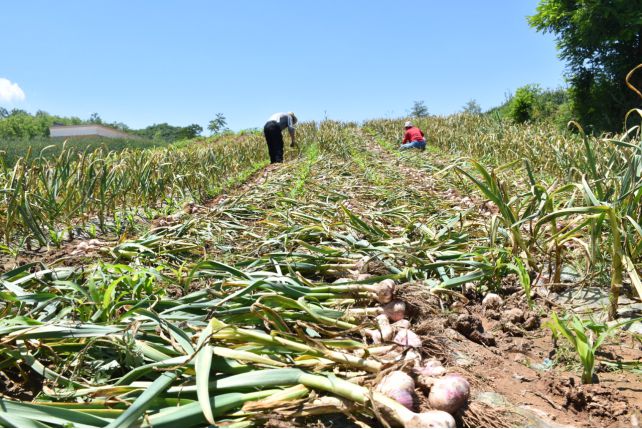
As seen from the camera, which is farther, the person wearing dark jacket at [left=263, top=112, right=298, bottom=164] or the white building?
the white building

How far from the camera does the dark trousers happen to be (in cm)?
871

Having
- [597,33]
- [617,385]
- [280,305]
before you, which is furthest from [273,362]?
[597,33]

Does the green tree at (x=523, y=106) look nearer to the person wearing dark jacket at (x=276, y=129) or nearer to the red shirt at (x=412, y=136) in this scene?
the red shirt at (x=412, y=136)

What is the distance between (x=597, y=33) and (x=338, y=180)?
37.5 ft

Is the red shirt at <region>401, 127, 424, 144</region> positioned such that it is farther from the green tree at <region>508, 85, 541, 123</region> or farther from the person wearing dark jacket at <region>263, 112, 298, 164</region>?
the green tree at <region>508, 85, 541, 123</region>

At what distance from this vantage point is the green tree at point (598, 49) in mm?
11859

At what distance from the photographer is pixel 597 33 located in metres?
12.4

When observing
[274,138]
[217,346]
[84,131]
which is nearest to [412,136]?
[274,138]

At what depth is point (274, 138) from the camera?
29.2 ft

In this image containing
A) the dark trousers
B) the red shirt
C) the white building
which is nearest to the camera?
the dark trousers

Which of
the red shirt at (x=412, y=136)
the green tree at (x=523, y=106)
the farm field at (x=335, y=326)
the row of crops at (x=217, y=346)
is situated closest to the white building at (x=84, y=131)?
the green tree at (x=523, y=106)

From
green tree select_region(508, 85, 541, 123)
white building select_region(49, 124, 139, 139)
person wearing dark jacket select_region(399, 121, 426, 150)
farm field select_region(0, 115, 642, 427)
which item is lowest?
farm field select_region(0, 115, 642, 427)

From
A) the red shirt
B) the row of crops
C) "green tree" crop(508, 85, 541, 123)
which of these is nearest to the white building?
"green tree" crop(508, 85, 541, 123)

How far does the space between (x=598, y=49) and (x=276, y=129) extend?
10740mm
